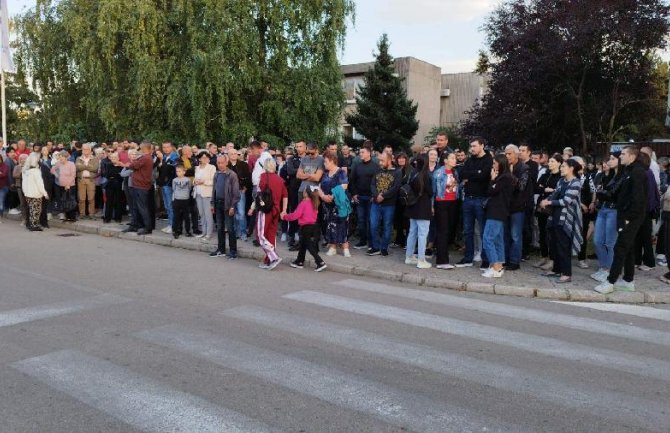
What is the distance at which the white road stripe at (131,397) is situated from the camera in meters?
3.76

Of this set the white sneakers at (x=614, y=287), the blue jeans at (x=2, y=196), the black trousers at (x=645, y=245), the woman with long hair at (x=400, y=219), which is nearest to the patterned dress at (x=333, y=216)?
the woman with long hair at (x=400, y=219)

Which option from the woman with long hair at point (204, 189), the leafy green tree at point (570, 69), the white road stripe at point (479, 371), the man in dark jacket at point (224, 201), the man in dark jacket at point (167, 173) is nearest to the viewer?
the white road stripe at point (479, 371)

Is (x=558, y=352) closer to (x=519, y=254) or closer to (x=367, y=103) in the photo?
(x=519, y=254)

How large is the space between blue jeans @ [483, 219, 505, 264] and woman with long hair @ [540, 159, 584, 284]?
783 millimetres

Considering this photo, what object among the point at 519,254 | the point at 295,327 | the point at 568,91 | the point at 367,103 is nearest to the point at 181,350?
the point at 295,327

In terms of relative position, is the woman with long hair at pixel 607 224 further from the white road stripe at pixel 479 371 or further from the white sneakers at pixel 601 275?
the white road stripe at pixel 479 371

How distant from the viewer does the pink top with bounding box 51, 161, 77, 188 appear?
13.9 meters

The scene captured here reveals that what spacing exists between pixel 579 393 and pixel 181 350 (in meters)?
3.42

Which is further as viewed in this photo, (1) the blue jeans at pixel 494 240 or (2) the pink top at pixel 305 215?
(2) the pink top at pixel 305 215

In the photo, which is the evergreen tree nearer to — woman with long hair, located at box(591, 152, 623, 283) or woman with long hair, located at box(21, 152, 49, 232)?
woman with long hair, located at box(21, 152, 49, 232)

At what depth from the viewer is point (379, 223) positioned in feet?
34.8

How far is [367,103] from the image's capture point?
32688 millimetres

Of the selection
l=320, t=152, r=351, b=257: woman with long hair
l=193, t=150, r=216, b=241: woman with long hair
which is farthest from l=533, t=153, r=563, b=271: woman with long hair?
l=193, t=150, r=216, b=241: woman with long hair

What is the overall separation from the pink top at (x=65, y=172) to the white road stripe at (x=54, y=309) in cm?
784
